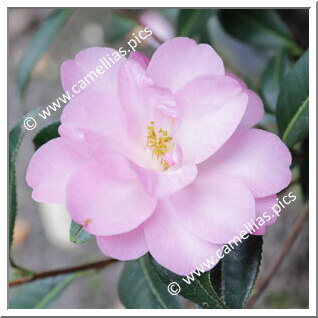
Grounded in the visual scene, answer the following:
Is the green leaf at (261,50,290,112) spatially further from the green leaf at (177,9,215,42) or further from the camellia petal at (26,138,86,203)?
the camellia petal at (26,138,86,203)

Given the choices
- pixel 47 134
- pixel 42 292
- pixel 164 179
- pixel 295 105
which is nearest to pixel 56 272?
pixel 42 292

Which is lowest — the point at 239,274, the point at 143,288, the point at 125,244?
the point at 143,288

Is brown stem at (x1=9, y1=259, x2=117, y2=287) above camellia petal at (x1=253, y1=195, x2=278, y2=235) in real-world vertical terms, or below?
below

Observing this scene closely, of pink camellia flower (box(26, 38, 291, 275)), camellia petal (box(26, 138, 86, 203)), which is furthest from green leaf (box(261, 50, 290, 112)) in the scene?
camellia petal (box(26, 138, 86, 203))

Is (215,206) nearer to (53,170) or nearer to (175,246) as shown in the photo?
(175,246)

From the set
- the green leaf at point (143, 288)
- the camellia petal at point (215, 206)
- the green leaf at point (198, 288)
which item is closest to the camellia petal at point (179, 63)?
the camellia petal at point (215, 206)

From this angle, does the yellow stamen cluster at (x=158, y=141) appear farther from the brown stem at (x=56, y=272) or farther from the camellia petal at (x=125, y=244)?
the brown stem at (x=56, y=272)

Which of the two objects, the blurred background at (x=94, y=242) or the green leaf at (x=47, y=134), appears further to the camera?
the blurred background at (x=94, y=242)
